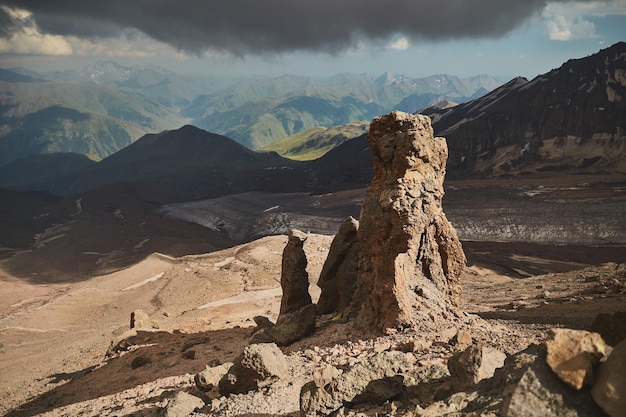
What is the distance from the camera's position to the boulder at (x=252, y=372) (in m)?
9.95

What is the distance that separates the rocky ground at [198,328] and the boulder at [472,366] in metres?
0.93

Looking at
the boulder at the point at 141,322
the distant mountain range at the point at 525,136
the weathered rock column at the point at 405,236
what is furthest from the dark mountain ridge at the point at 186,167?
the weathered rock column at the point at 405,236

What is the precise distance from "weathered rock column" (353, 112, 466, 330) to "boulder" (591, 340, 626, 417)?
25.8ft

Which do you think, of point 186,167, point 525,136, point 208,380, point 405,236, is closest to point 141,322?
point 208,380

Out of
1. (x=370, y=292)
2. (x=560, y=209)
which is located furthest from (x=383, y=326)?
(x=560, y=209)

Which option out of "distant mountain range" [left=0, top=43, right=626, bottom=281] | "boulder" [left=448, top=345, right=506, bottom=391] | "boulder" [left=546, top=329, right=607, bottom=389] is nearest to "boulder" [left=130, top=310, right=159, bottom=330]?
"boulder" [left=448, top=345, right=506, bottom=391]

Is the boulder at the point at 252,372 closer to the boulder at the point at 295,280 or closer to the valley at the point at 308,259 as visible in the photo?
the valley at the point at 308,259

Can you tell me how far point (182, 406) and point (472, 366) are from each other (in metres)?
6.35

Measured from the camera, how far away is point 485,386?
→ 611 centimetres

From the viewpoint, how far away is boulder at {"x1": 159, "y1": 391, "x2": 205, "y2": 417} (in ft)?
30.5

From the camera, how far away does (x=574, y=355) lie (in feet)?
15.0

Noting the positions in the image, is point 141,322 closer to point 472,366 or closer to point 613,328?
point 472,366

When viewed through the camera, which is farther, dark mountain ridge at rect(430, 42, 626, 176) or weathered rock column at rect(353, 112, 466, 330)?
dark mountain ridge at rect(430, 42, 626, 176)

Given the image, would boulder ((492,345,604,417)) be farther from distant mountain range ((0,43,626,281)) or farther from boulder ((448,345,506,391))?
distant mountain range ((0,43,626,281))
